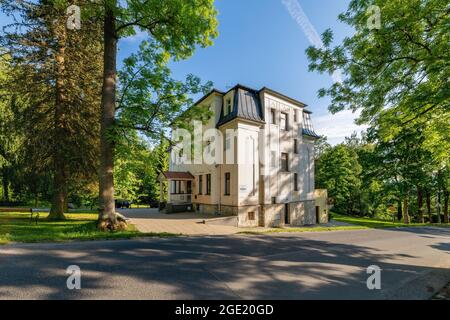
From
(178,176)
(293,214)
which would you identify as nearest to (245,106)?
(178,176)

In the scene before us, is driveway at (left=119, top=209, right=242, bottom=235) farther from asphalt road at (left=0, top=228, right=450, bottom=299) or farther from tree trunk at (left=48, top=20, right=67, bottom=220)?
tree trunk at (left=48, top=20, right=67, bottom=220)

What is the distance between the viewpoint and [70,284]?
449 centimetres

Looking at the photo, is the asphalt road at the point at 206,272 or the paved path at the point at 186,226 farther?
the paved path at the point at 186,226

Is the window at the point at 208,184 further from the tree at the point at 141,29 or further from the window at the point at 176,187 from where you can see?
the tree at the point at 141,29

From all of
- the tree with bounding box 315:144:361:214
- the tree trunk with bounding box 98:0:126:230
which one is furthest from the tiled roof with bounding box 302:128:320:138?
the tree trunk with bounding box 98:0:126:230

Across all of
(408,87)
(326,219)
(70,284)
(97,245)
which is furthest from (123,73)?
(326,219)

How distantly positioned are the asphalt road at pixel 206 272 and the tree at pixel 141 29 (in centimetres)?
342

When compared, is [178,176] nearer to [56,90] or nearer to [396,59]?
[56,90]

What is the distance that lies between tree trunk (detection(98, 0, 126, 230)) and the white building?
7.06 meters

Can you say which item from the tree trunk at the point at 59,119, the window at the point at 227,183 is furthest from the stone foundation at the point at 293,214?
the tree trunk at the point at 59,119

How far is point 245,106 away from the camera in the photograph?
66.2 feet

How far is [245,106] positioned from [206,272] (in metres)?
16.6

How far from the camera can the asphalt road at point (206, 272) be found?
175 inches
